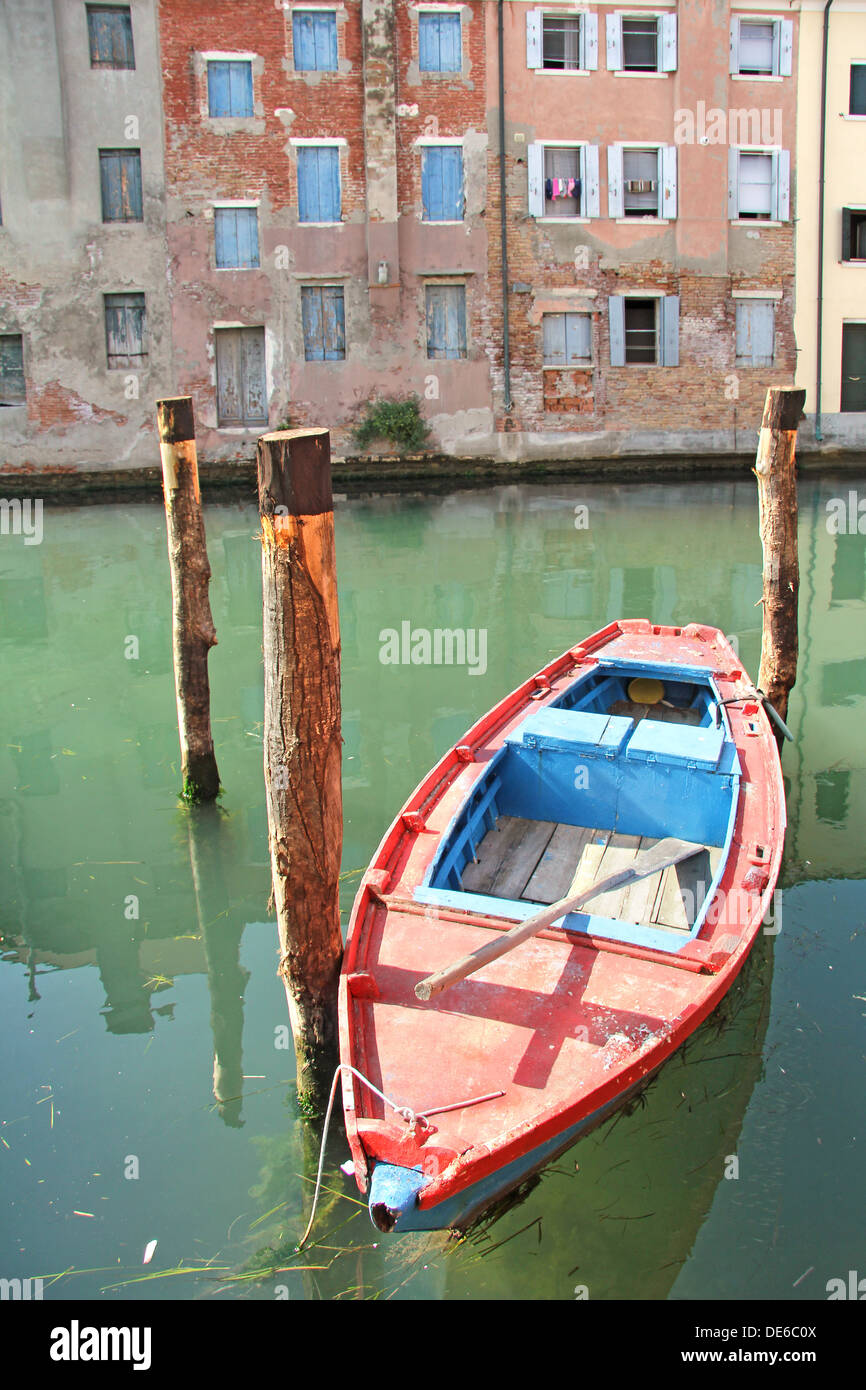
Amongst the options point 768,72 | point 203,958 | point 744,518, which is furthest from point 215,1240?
point 768,72

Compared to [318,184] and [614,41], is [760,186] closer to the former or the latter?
[614,41]

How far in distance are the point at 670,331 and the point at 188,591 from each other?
1809 cm

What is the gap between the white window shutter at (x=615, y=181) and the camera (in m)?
22.3

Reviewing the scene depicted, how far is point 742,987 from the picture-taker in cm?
564

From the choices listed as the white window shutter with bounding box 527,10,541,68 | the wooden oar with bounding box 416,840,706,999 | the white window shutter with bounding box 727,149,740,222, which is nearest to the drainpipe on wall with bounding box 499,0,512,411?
the white window shutter with bounding box 527,10,541,68

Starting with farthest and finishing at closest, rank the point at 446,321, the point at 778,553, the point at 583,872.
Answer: the point at 446,321 → the point at 778,553 → the point at 583,872

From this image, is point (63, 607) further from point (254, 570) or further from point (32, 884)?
point (32, 884)

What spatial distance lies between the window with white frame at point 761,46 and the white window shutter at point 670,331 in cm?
459

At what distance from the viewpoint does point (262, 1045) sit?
17.6 feet

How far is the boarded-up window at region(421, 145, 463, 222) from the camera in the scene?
864 inches

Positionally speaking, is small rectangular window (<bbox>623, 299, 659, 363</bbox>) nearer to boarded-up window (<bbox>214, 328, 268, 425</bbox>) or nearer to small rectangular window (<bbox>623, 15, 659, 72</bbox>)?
small rectangular window (<bbox>623, 15, 659, 72</bbox>)

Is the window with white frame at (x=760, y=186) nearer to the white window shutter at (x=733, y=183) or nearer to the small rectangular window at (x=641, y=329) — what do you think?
the white window shutter at (x=733, y=183)

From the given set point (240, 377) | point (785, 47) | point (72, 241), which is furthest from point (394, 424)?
point (785, 47)

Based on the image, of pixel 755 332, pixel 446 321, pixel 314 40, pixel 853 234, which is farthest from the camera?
pixel 853 234
